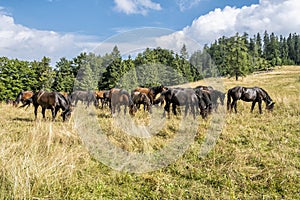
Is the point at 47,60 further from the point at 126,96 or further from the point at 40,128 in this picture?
the point at 40,128

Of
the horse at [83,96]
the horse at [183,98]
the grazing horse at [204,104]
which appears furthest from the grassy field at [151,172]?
the horse at [83,96]

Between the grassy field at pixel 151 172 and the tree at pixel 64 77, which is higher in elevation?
the tree at pixel 64 77

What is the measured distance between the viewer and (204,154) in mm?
6270

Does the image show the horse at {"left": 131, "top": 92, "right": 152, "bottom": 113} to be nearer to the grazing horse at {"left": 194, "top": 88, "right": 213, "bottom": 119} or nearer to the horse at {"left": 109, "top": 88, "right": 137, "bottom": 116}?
the horse at {"left": 109, "top": 88, "right": 137, "bottom": 116}

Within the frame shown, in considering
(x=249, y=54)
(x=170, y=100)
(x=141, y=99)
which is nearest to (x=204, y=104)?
(x=170, y=100)

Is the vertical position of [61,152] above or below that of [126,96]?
below

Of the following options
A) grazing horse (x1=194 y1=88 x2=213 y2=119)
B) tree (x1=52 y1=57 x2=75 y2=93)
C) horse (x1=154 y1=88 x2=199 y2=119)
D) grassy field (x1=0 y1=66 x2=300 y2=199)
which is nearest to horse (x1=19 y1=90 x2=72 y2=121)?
grassy field (x1=0 y1=66 x2=300 y2=199)

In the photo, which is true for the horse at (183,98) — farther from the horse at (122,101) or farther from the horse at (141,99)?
the horse at (141,99)

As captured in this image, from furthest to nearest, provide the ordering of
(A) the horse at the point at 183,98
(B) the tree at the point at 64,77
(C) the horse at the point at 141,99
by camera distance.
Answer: (B) the tree at the point at 64,77, (C) the horse at the point at 141,99, (A) the horse at the point at 183,98

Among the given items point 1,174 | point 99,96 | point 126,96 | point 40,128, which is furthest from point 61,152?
point 99,96

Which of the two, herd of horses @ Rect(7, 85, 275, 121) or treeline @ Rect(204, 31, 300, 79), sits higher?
treeline @ Rect(204, 31, 300, 79)

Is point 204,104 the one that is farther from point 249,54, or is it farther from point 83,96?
point 249,54

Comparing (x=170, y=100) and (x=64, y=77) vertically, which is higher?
(x=64, y=77)

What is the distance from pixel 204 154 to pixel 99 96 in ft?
55.9
